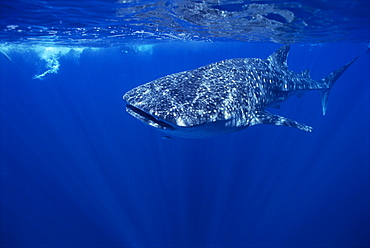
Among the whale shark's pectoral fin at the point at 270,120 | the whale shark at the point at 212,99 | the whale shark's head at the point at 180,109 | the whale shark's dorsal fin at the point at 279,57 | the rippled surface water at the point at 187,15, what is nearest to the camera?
the whale shark's head at the point at 180,109

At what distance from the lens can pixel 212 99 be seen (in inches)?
187

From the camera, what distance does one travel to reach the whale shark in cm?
410

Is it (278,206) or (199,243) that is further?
(278,206)

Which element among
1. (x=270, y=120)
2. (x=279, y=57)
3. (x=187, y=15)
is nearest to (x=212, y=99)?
(x=270, y=120)

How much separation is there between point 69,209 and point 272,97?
48.3 ft

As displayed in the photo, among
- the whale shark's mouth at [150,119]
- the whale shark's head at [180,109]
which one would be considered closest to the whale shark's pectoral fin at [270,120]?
the whale shark's head at [180,109]

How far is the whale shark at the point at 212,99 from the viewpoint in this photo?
4098 mm

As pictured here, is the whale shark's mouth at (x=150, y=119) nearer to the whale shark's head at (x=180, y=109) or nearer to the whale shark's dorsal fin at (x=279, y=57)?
the whale shark's head at (x=180, y=109)

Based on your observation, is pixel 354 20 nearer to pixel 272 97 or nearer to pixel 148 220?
pixel 272 97

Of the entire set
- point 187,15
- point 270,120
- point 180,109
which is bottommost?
point 270,120

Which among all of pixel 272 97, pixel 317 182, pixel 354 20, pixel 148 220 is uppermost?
pixel 354 20

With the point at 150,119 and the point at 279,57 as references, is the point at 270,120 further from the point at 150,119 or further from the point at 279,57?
the point at 279,57

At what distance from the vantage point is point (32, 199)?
15492 mm

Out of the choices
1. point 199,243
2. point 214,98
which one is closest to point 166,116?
point 214,98
